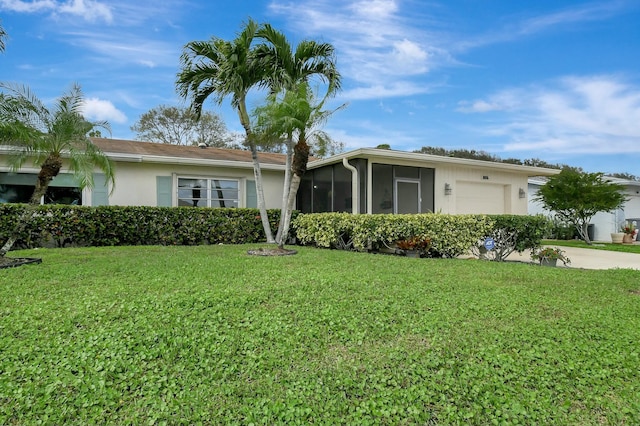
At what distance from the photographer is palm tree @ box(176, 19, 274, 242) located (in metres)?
8.68

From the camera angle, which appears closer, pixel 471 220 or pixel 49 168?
pixel 49 168

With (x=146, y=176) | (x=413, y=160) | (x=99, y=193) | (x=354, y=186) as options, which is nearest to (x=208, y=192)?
(x=146, y=176)

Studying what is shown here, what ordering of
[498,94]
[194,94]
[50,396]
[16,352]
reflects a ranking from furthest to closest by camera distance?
[498,94] → [194,94] → [16,352] → [50,396]

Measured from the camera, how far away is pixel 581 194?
13.8 meters

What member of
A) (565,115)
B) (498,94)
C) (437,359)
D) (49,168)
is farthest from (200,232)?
(565,115)

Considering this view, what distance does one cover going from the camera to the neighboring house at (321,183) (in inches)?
412

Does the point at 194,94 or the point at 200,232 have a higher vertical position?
the point at 194,94

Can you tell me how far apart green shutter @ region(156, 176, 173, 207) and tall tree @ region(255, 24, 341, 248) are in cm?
412

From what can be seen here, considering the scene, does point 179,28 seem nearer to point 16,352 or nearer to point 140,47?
point 140,47

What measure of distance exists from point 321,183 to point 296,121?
4477mm

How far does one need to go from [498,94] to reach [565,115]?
9.88 feet

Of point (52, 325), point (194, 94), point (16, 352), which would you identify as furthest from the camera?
point (194, 94)

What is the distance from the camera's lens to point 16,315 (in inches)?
134

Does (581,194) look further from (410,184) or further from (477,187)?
(410,184)
